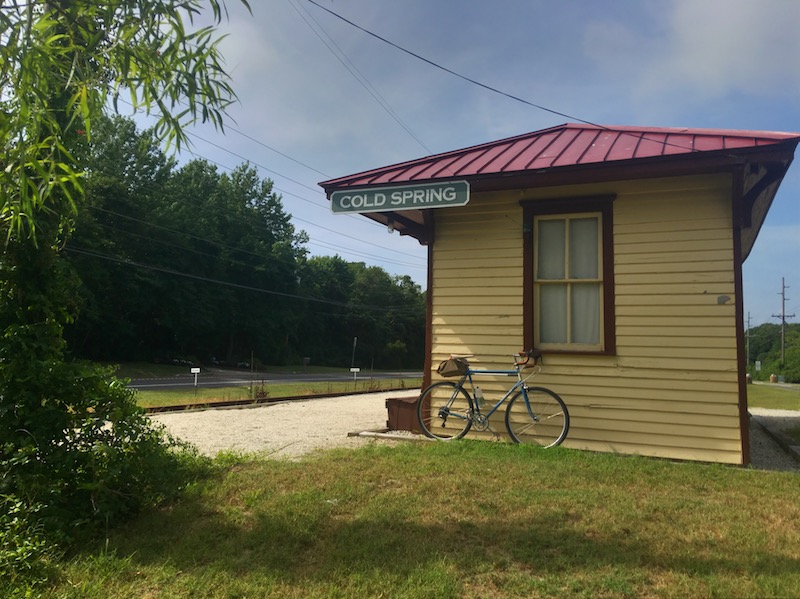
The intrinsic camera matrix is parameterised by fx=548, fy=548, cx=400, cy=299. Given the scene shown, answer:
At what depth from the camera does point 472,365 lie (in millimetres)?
6824

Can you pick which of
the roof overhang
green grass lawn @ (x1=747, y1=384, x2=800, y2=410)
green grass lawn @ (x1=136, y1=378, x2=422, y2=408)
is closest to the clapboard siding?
the roof overhang

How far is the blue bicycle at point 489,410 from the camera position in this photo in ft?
20.5

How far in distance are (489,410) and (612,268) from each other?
86.5 inches

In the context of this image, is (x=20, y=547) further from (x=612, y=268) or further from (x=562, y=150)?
(x=562, y=150)

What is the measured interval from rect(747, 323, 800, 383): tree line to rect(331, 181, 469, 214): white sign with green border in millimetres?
66275

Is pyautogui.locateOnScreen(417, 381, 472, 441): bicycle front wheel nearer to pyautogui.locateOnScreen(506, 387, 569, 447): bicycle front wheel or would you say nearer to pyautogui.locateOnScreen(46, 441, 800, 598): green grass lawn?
pyautogui.locateOnScreen(506, 387, 569, 447): bicycle front wheel

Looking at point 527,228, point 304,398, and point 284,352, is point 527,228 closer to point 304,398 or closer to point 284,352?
point 304,398

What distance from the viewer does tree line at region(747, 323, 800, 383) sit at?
7444cm

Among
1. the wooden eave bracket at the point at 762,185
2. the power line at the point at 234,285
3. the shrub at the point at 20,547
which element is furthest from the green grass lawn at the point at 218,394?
the power line at the point at 234,285

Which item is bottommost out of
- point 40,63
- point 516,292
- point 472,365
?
point 472,365

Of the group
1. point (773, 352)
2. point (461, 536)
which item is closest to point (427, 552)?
point (461, 536)

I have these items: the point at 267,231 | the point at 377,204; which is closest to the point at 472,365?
the point at 377,204

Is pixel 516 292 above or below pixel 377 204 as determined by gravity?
below

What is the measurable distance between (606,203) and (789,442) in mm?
4170
